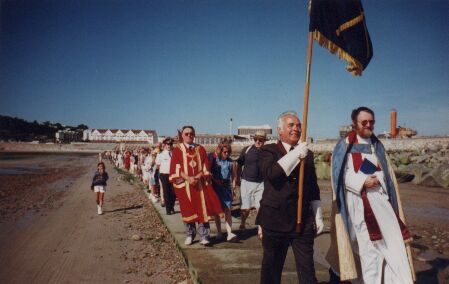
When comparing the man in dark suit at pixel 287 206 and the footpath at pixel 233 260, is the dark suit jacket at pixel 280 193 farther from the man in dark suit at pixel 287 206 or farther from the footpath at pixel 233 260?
the footpath at pixel 233 260

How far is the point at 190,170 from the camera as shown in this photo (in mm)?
5707

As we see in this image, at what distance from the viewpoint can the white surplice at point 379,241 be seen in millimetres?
3301

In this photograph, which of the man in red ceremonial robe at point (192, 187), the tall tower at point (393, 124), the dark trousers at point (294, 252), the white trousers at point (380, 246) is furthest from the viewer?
the tall tower at point (393, 124)

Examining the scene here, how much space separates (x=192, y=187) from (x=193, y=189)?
4 centimetres

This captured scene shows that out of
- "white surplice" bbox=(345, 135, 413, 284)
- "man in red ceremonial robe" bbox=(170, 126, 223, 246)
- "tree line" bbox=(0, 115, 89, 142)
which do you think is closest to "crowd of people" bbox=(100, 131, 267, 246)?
"man in red ceremonial robe" bbox=(170, 126, 223, 246)

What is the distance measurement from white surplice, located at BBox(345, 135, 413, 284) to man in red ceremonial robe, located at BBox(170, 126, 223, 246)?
2623 mm

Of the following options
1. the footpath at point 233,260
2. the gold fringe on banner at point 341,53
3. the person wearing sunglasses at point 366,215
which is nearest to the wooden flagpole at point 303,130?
the gold fringe on banner at point 341,53

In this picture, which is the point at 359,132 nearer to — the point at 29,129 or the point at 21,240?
the point at 21,240

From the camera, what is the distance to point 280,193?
10.2 feet

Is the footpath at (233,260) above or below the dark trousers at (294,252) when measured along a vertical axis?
below

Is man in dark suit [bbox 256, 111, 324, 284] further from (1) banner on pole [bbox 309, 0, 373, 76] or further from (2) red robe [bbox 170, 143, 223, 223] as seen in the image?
(2) red robe [bbox 170, 143, 223, 223]

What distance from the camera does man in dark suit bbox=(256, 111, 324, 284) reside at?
302 cm

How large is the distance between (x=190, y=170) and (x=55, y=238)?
12.9 ft

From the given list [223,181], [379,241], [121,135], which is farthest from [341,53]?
[121,135]
